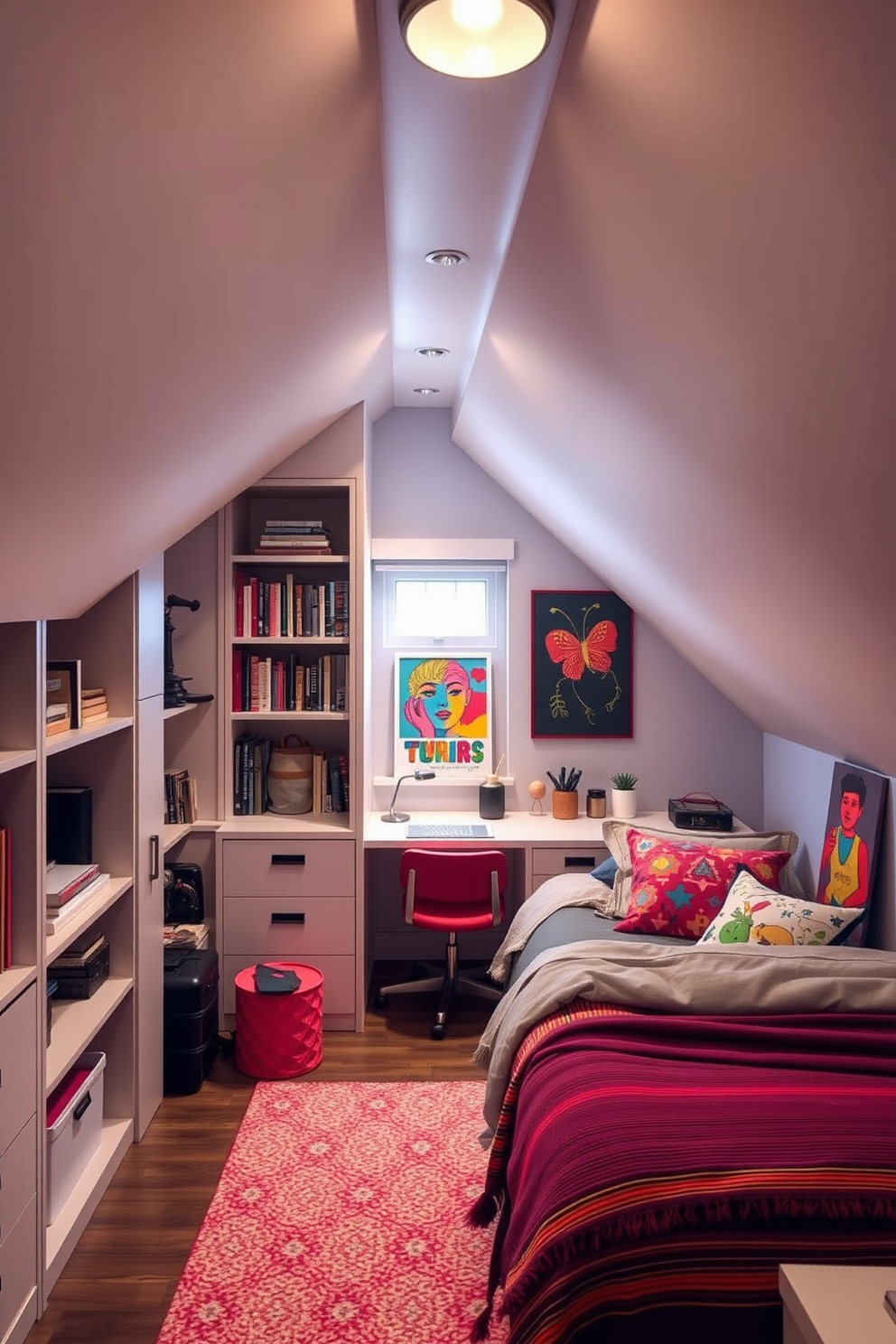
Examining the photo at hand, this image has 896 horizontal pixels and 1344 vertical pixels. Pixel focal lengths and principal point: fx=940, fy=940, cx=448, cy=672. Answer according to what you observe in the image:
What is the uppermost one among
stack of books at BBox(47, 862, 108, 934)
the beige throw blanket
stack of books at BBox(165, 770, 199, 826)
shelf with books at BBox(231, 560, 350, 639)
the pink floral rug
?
shelf with books at BBox(231, 560, 350, 639)

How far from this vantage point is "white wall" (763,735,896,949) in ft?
9.95

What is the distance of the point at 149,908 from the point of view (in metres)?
3.12

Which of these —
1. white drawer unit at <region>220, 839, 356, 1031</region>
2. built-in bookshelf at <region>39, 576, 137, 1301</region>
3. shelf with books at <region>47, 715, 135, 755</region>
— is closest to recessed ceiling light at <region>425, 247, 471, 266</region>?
built-in bookshelf at <region>39, 576, 137, 1301</region>

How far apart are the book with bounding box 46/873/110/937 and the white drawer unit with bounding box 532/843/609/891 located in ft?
5.69

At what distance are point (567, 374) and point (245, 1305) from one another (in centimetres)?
244

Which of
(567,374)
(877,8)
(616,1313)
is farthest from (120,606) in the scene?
(877,8)

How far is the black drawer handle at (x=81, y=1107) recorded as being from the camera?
255cm

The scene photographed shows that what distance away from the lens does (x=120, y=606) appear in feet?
9.60

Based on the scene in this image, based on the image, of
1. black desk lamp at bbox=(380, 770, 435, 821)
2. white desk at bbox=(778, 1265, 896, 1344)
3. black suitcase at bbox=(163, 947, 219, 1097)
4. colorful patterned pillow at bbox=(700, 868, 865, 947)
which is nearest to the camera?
white desk at bbox=(778, 1265, 896, 1344)

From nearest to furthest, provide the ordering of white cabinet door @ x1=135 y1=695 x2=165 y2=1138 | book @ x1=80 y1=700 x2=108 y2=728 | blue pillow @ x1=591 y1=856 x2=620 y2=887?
1. book @ x1=80 y1=700 x2=108 y2=728
2. white cabinet door @ x1=135 y1=695 x2=165 y2=1138
3. blue pillow @ x1=591 y1=856 x2=620 y2=887

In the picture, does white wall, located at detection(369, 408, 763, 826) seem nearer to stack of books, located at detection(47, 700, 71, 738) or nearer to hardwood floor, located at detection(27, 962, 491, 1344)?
hardwood floor, located at detection(27, 962, 491, 1344)

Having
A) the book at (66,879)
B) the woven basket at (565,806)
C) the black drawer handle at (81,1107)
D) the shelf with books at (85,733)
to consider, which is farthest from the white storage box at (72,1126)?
the woven basket at (565,806)

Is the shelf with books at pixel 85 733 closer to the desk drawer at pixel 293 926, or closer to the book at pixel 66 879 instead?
the book at pixel 66 879

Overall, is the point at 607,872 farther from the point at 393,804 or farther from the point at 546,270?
the point at 546,270
